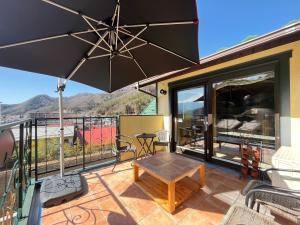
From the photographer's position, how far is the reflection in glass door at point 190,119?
396 cm

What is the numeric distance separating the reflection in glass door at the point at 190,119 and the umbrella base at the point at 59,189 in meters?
2.91

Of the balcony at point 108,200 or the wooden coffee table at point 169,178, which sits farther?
the wooden coffee table at point 169,178

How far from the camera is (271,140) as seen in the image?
9.23ft

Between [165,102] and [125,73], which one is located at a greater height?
[125,73]

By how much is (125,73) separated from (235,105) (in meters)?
2.55

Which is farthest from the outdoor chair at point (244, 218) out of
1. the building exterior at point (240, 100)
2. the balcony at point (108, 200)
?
the building exterior at point (240, 100)

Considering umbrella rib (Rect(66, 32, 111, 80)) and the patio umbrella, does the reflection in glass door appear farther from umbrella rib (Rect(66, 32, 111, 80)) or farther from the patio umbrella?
umbrella rib (Rect(66, 32, 111, 80))

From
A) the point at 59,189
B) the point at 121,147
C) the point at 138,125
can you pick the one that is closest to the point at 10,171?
the point at 59,189

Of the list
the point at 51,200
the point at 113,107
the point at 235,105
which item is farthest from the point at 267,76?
the point at 113,107

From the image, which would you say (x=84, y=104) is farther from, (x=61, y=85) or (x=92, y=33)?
(x=92, y=33)

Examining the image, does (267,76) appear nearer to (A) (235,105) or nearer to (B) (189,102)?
(A) (235,105)

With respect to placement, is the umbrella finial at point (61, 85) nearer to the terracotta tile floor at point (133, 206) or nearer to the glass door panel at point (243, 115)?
the terracotta tile floor at point (133, 206)

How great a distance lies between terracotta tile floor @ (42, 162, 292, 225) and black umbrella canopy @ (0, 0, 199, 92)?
6.32 feet

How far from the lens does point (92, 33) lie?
1806 millimetres
